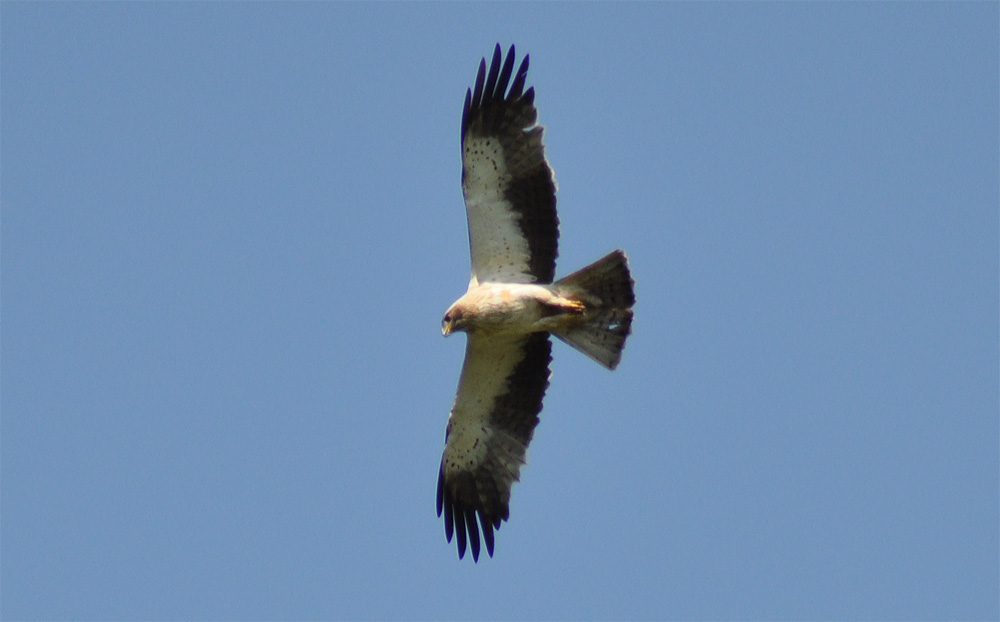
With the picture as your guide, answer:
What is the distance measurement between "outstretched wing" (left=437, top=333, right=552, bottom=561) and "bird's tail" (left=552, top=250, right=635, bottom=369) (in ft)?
1.47

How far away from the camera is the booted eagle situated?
1193cm

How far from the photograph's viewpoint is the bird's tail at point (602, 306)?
472 inches

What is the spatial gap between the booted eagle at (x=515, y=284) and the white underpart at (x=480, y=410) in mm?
11

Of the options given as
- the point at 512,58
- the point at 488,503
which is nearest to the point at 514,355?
the point at 488,503

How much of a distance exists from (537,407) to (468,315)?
1.18m

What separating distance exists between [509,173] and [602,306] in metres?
1.23

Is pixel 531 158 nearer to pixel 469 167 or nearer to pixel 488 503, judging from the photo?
pixel 469 167

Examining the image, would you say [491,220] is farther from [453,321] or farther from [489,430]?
[489,430]

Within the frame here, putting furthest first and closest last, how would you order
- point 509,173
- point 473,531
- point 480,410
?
1. point 473,531
2. point 480,410
3. point 509,173

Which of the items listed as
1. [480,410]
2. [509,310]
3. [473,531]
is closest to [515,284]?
[509,310]

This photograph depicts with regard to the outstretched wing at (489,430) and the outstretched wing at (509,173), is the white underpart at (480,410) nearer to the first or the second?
the outstretched wing at (489,430)

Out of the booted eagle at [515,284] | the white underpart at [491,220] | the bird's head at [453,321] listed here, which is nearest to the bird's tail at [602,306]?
the booted eagle at [515,284]

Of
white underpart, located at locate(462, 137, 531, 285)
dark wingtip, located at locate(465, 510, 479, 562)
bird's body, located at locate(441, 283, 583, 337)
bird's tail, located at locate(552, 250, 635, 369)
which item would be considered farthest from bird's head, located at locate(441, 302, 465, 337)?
dark wingtip, located at locate(465, 510, 479, 562)

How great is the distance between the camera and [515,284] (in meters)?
12.2
